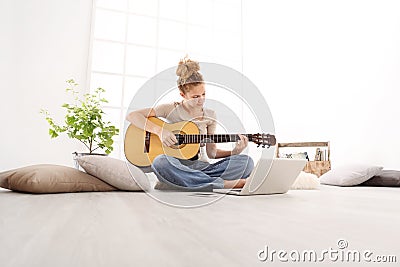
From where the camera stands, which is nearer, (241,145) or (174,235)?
(174,235)

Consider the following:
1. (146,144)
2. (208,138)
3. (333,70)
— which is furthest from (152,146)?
(333,70)

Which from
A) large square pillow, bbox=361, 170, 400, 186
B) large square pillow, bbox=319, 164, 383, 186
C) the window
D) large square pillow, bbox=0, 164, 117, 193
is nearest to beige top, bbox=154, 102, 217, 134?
large square pillow, bbox=0, 164, 117, 193

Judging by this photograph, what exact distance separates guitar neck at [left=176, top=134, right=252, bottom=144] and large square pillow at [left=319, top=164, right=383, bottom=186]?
1336mm

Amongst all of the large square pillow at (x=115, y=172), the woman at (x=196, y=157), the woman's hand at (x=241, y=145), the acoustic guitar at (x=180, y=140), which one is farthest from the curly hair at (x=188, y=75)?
the large square pillow at (x=115, y=172)

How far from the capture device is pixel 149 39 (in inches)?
155

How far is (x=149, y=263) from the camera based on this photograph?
1.40 ft

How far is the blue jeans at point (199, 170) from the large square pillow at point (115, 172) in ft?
0.36

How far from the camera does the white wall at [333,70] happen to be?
125 inches

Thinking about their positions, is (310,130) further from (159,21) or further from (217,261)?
(217,261)

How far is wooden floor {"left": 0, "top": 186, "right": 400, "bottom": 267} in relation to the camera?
1.47ft

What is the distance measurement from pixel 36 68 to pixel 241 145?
8.72 ft

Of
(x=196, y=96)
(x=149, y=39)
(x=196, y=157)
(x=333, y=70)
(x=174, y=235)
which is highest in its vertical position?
(x=149, y=39)

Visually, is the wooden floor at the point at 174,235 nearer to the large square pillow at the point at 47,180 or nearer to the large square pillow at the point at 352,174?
the large square pillow at the point at 47,180

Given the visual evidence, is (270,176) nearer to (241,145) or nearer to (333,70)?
(241,145)
